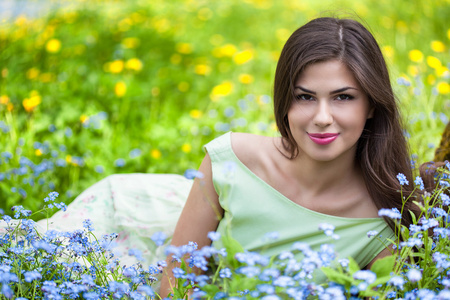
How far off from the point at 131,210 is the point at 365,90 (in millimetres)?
1258

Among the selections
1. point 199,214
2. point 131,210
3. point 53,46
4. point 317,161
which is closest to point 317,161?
point 317,161

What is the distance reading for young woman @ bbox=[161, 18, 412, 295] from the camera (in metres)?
1.71

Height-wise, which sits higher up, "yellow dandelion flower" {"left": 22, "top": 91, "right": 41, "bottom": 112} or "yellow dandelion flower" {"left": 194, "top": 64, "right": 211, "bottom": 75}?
"yellow dandelion flower" {"left": 194, "top": 64, "right": 211, "bottom": 75}

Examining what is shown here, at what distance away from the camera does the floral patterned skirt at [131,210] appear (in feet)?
7.45

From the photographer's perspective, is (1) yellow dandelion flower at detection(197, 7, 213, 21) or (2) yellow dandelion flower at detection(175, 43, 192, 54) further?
(1) yellow dandelion flower at detection(197, 7, 213, 21)

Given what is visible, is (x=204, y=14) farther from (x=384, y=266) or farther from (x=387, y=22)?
(x=384, y=266)

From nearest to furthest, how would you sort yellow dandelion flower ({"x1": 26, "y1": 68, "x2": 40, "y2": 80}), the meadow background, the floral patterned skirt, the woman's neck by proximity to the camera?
the woman's neck
the floral patterned skirt
the meadow background
yellow dandelion flower ({"x1": 26, "y1": 68, "x2": 40, "y2": 80})

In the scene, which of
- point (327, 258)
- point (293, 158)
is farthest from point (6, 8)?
point (327, 258)

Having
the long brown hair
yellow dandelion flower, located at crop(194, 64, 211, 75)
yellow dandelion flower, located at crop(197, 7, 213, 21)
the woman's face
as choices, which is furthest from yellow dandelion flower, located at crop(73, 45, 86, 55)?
the woman's face

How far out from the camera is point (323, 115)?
5.41ft

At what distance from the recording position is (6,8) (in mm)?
4602

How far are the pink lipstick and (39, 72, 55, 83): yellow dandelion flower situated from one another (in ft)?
7.96

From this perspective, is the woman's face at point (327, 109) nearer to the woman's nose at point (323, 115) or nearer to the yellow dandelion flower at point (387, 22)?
the woman's nose at point (323, 115)

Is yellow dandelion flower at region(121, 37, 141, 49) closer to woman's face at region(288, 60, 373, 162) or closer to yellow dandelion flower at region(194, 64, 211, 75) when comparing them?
yellow dandelion flower at region(194, 64, 211, 75)
